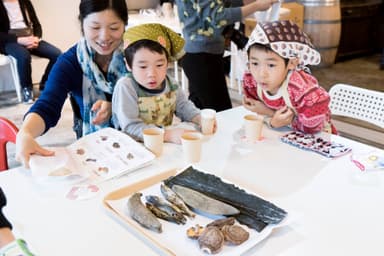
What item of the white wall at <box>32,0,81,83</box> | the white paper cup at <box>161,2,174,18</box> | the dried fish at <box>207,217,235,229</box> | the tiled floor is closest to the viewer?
the dried fish at <box>207,217,235,229</box>

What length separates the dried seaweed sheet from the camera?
94cm

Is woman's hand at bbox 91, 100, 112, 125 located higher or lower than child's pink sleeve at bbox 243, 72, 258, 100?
lower

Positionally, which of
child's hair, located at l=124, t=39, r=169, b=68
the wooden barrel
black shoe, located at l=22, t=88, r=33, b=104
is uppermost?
child's hair, located at l=124, t=39, r=169, b=68

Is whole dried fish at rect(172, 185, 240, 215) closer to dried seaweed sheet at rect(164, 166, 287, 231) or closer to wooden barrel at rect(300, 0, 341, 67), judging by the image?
dried seaweed sheet at rect(164, 166, 287, 231)

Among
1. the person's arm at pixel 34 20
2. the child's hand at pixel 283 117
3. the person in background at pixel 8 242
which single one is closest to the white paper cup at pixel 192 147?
the child's hand at pixel 283 117

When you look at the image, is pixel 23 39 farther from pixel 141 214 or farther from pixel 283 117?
pixel 141 214

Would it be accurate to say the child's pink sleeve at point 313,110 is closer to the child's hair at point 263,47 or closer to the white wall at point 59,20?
the child's hair at point 263,47

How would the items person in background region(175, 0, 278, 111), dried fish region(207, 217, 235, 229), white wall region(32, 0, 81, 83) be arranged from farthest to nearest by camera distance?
white wall region(32, 0, 81, 83) → person in background region(175, 0, 278, 111) → dried fish region(207, 217, 235, 229)

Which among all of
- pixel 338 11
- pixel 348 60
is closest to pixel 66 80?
pixel 338 11

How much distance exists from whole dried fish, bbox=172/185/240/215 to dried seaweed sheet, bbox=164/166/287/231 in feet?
0.07

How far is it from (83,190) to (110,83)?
626 millimetres

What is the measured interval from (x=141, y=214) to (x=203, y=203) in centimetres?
15

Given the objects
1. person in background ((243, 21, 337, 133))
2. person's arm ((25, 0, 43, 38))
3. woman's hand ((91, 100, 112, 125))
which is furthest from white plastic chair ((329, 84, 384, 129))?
person's arm ((25, 0, 43, 38))

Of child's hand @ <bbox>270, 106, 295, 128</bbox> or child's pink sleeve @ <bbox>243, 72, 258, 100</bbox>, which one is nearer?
child's hand @ <bbox>270, 106, 295, 128</bbox>
